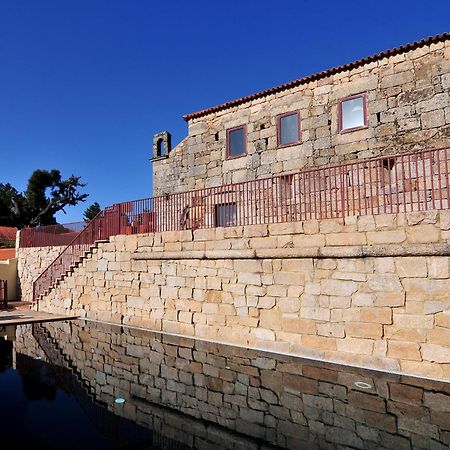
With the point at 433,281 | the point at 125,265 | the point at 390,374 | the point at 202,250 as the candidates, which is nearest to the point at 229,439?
the point at 390,374

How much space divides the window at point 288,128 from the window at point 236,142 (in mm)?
1344

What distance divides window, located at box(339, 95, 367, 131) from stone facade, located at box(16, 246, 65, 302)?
1279cm

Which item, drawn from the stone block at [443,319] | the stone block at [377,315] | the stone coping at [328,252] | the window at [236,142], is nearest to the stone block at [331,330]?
the stone block at [377,315]

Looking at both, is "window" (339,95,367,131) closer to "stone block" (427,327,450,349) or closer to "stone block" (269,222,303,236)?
"stone block" (269,222,303,236)

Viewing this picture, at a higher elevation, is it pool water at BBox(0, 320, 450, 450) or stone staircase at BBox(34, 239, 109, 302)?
stone staircase at BBox(34, 239, 109, 302)

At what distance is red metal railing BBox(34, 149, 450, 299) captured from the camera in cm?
730

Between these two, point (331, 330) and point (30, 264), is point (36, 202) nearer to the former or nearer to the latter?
point (30, 264)

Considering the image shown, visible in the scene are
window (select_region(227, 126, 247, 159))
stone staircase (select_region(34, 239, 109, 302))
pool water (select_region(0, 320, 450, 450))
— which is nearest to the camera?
pool water (select_region(0, 320, 450, 450))

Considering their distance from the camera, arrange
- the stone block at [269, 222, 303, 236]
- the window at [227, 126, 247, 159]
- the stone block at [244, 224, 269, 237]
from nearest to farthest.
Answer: the stone block at [269, 222, 303, 236] → the stone block at [244, 224, 269, 237] → the window at [227, 126, 247, 159]

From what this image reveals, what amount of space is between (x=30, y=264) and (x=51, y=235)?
A: 213 cm

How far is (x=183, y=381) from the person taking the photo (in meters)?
6.49

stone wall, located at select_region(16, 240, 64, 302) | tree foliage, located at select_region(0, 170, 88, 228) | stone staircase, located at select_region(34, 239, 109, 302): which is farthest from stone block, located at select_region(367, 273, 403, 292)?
tree foliage, located at select_region(0, 170, 88, 228)

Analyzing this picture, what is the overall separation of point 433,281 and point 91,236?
10.7 m

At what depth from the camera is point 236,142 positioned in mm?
13555
